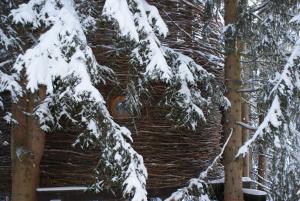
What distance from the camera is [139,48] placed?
207 inches

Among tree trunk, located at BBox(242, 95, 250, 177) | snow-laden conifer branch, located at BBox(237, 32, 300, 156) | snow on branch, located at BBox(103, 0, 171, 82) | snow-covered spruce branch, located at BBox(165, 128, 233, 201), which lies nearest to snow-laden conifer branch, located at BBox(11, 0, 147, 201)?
snow on branch, located at BBox(103, 0, 171, 82)

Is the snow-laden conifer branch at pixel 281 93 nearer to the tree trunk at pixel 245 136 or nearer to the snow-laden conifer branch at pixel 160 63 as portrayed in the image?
the snow-laden conifer branch at pixel 160 63

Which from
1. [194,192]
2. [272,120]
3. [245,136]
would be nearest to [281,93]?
[272,120]

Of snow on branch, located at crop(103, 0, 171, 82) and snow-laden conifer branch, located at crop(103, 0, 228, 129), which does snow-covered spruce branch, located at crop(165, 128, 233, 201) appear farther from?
snow on branch, located at crop(103, 0, 171, 82)

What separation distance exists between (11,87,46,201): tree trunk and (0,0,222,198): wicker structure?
711mm

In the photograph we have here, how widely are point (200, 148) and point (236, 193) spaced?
1.42 meters

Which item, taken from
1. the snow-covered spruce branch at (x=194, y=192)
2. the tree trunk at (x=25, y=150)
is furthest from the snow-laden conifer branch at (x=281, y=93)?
the tree trunk at (x=25, y=150)

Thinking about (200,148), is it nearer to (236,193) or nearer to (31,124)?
(236,193)

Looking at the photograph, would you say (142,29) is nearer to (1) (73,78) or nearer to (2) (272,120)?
(1) (73,78)

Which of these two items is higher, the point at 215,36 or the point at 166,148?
the point at 215,36

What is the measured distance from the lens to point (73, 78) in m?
4.39

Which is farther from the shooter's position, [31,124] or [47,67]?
[31,124]

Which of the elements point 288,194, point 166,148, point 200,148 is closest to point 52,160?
point 166,148

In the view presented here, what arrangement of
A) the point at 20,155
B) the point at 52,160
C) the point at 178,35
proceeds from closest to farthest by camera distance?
the point at 20,155 < the point at 52,160 < the point at 178,35
